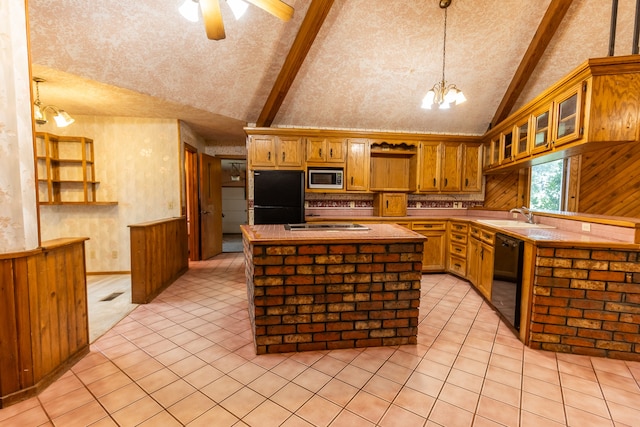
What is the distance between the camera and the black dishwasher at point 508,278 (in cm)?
237

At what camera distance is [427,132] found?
471cm

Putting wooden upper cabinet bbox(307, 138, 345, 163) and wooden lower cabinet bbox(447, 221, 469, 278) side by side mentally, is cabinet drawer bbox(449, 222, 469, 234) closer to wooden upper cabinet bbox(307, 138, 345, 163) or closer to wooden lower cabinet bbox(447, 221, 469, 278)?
wooden lower cabinet bbox(447, 221, 469, 278)

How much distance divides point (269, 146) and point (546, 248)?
3.55 m

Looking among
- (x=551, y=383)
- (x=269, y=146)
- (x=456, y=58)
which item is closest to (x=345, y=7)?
(x=456, y=58)

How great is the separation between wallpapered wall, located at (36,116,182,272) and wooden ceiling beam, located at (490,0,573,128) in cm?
501

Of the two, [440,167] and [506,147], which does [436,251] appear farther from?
[506,147]

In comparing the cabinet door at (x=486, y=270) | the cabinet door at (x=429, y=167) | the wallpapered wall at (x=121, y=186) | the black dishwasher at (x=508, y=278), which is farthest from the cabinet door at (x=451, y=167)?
the wallpapered wall at (x=121, y=186)

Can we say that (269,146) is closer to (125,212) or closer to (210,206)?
(210,206)

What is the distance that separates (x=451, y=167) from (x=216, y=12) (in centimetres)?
404

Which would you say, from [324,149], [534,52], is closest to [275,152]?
[324,149]

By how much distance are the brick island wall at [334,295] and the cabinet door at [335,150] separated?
2478mm

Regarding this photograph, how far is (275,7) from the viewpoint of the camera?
6.50ft

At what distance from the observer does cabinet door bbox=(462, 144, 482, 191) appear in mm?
4559

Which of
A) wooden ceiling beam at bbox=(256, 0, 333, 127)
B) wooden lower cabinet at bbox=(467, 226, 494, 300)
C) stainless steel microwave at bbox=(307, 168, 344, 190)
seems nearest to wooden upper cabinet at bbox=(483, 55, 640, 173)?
wooden lower cabinet at bbox=(467, 226, 494, 300)
